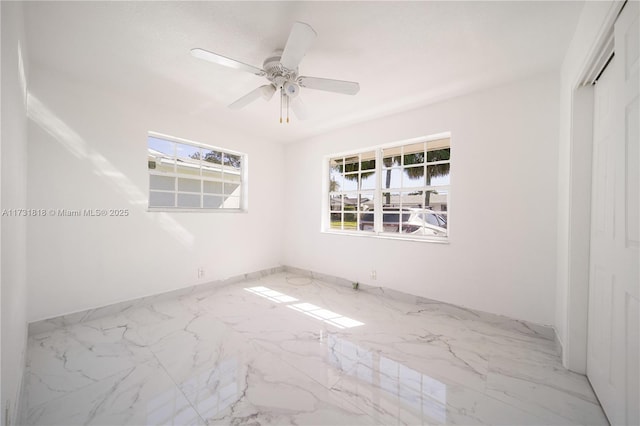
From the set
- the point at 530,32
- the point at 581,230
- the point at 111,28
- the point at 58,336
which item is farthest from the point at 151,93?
the point at 581,230

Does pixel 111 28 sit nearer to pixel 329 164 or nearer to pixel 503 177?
pixel 329 164

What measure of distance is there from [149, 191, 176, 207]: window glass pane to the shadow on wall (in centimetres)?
18

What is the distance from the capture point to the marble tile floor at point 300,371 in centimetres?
154

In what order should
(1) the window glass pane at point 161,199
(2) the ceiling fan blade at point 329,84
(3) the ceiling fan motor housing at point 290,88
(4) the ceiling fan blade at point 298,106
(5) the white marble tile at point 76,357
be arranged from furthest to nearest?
1. (1) the window glass pane at point 161,199
2. (4) the ceiling fan blade at point 298,106
3. (3) the ceiling fan motor housing at point 290,88
4. (2) the ceiling fan blade at point 329,84
5. (5) the white marble tile at point 76,357

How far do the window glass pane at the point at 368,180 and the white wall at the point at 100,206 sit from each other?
227 centimetres

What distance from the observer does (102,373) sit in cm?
189

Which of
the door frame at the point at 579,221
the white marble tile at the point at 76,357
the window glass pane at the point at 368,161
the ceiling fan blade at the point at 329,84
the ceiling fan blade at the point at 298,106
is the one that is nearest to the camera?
the white marble tile at the point at 76,357

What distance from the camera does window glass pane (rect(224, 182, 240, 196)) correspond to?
4.25 m

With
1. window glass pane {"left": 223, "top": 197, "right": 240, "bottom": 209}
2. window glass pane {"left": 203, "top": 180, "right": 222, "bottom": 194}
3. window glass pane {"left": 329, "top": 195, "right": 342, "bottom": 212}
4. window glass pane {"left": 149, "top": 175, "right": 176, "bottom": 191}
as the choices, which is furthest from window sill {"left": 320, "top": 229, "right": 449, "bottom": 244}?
window glass pane {"left": 149, "top": 175, "right": 176, "bottom": 191}

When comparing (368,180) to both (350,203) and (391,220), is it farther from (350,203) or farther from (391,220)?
(391,220)

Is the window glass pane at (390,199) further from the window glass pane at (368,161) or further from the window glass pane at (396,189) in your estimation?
the window glass pane at (368,161)

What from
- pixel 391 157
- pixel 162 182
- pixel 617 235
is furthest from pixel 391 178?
pixel 162 182

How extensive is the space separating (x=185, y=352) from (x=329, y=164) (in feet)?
10.9

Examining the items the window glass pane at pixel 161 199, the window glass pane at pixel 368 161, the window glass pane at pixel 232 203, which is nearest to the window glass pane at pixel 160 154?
the window glass pane at pixel 161 199
